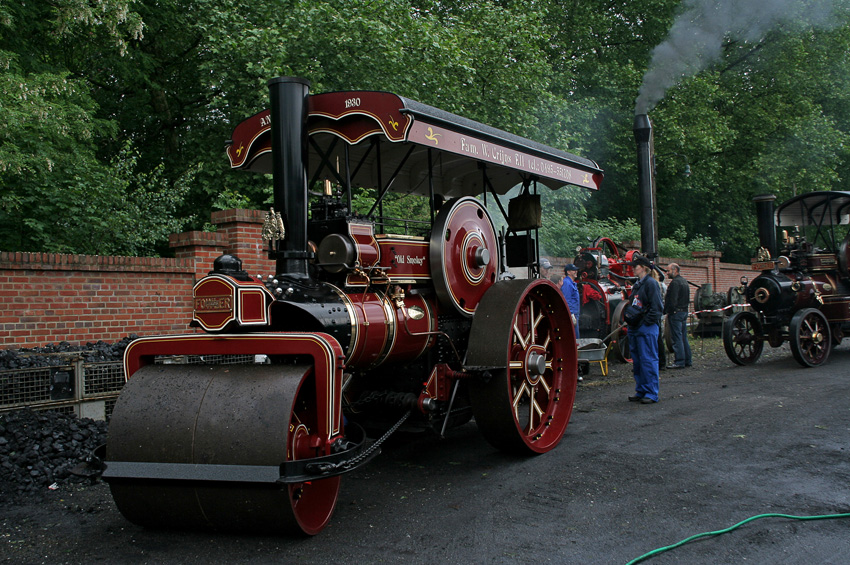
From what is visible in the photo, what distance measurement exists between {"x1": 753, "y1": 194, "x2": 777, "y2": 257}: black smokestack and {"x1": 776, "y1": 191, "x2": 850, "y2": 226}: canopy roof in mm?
356

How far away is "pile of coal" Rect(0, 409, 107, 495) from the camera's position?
14.5 ft

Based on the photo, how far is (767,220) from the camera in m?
11.9

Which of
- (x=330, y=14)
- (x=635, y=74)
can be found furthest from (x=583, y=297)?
(x=635, y=74)

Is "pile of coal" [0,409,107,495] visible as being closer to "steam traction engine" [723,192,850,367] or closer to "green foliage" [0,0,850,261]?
"green foliage" [0,0,850,261]

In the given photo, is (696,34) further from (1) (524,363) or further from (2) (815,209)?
(1) (524,363)

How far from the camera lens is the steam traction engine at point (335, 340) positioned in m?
3.13

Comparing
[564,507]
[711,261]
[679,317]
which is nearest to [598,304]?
[679,317]

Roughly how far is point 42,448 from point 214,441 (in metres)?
2.39

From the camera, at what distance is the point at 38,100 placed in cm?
788

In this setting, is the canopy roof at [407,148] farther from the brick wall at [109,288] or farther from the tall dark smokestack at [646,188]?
the tall dark smokestack at [646,188]

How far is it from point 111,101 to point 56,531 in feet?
41.4

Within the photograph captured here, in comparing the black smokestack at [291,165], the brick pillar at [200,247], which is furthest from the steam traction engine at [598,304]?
the black smokestack at [291,165]

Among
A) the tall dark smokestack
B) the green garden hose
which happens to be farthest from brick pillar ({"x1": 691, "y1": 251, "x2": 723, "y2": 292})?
the green garden hose

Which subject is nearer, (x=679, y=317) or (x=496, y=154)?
(x=496, y=154)
